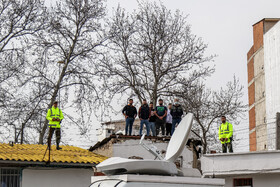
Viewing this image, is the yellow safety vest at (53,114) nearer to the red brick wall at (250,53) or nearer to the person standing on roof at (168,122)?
the person standing on roof at (168,122)

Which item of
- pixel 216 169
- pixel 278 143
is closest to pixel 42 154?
pixel 216 169

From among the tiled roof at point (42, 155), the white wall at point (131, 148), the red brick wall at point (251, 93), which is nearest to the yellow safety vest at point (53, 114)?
the tiled roof at point (42, 155)

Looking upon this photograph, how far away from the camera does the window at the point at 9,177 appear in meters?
18.1

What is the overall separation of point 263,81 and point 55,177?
3571cm

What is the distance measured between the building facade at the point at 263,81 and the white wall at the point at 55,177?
27.4 m

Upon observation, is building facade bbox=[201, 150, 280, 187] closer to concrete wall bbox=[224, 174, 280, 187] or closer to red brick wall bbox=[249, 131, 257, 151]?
concrete wall bbox=[224, 174, 280, 187]

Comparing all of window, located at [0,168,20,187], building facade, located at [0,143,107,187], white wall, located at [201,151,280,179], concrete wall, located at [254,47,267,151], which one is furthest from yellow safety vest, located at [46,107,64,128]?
concrete wall, located at [254,47,267,151]

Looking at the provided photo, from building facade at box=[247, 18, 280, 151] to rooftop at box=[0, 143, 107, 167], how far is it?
27.0 metres

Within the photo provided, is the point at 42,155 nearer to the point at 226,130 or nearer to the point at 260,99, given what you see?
the point at 226,130

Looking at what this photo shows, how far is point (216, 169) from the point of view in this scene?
21.3 meters

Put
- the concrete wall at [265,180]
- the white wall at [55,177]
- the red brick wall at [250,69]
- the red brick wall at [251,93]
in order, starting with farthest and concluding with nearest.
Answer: the red brick wall at [250,69] → the red brick wall at [251,93] → the concrete wall at [265,180] → the white wall at [55,177]

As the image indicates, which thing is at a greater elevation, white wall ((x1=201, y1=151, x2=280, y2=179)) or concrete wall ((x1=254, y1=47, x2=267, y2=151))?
concrete wall ((x1=254, y1=47, x2=267, y2=151))

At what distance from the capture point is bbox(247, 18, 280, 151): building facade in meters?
46.4

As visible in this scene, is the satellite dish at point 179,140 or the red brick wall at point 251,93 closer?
the satellite dish at point 179,140
